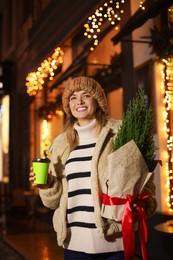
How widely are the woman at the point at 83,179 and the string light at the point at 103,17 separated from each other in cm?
217

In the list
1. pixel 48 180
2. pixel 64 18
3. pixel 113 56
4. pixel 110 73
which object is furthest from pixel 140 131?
pixel 113 56

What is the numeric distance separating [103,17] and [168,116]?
5.28ft

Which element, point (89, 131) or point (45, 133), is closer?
point (89, 131)

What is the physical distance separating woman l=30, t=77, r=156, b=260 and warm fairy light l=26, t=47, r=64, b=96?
2.94m

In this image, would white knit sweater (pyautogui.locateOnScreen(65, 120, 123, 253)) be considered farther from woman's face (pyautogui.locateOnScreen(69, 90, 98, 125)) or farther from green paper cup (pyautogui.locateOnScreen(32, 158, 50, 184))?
green paper cup (pyautogui.locateOnScreen(32, 158, 50, 184))

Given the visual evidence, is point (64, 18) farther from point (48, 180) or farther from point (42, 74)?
point (48, 180)

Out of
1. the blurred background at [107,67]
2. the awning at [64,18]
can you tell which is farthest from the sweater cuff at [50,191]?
the awning at [64,18]

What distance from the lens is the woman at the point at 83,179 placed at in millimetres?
2152

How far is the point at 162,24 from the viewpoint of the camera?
5.16 meters

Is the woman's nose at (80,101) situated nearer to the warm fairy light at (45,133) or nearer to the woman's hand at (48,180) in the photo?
the woman's hand at (48,180)

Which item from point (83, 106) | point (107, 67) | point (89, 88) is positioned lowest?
point (83, 106)

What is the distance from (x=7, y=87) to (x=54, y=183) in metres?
10.9

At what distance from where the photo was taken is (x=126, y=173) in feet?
6.21

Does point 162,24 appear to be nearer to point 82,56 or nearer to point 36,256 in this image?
point 82,56
